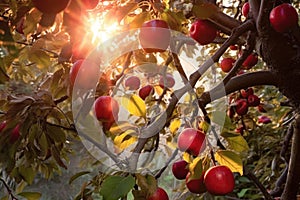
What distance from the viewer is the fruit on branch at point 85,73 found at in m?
0.69

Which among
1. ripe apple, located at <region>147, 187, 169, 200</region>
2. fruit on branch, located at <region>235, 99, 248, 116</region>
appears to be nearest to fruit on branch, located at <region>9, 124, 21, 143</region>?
ripe apple, located at <region>147, 187, 169, 200</region>

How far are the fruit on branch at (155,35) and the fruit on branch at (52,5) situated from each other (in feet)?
0.91

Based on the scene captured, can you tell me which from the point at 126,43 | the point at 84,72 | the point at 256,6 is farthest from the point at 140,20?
the point at 256,6

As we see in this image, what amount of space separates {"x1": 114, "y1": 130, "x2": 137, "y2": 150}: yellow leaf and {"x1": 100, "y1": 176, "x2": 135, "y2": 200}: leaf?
0.19 meters

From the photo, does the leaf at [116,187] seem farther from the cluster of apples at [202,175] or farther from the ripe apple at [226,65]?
the ripe apple at [226,65]

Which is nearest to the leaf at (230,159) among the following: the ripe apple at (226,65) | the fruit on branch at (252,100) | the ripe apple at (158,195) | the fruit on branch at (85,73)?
the ripe apple at (158,195)

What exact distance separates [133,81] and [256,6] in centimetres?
41

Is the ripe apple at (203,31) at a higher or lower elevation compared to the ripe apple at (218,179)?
higher

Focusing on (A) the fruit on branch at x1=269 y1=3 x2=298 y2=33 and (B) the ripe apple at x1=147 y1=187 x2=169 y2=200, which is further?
(A) the fruit on branch at x1=269 y1=3 x2=298 y2=33

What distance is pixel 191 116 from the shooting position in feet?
3.23

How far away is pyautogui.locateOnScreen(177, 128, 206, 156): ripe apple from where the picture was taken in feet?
2.64

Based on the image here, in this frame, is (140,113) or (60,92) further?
(60,92)

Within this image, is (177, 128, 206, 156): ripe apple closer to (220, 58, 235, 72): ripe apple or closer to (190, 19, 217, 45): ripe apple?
(190, 19, 217, 45): ripe apple

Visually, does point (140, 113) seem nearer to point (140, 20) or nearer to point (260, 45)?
point (140, 20)
